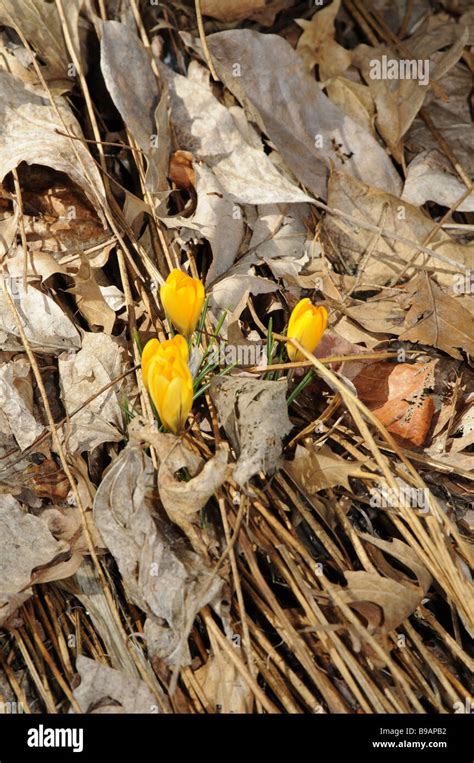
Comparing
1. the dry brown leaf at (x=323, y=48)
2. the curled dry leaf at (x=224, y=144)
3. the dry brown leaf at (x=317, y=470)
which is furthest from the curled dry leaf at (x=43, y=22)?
the dry brown leaf at (x=317, y=470)

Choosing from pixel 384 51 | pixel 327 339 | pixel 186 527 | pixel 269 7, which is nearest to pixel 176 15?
pixel 269 7

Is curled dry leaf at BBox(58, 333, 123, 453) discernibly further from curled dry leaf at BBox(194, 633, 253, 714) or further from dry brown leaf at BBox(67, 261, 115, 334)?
curled dry leaf at BBox(194, 633, 253, 714)

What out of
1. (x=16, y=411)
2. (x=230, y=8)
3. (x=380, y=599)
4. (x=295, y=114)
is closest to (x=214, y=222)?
(x=295, y=114)

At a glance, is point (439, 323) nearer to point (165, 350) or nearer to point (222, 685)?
point (165, 350)

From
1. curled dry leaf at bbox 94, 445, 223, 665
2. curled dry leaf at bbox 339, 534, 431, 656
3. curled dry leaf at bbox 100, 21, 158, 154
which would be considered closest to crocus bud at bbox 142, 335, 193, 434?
curled dry leaf at bbox 94, 445, 223, 665
